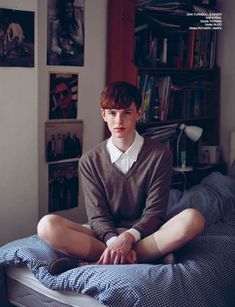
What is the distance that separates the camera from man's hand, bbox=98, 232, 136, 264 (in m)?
2.07

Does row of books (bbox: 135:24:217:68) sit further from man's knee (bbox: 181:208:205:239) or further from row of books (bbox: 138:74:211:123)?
man's knee (bbox: 181:208:205:239)

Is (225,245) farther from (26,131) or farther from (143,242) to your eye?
(26,131)

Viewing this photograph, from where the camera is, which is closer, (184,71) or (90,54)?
(90,54)

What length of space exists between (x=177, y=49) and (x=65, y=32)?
0.90 m

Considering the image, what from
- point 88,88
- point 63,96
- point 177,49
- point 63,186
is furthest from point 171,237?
point 177,49

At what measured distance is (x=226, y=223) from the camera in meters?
2.72

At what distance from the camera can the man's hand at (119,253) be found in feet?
6.79

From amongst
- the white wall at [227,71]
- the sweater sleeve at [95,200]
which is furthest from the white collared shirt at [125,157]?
the white wall at [227,71]

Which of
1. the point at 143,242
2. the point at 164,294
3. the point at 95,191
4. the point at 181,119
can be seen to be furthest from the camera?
the point at 181,119

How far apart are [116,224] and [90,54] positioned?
1200 mm

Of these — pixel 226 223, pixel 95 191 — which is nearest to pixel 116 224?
pixel 95 191

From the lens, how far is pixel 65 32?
2.96m

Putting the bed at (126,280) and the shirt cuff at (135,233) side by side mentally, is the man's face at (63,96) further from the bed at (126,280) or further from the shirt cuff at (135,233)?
the shirt cuff at (135,233)

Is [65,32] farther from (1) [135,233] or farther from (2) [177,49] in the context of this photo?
(1) [135,233]
